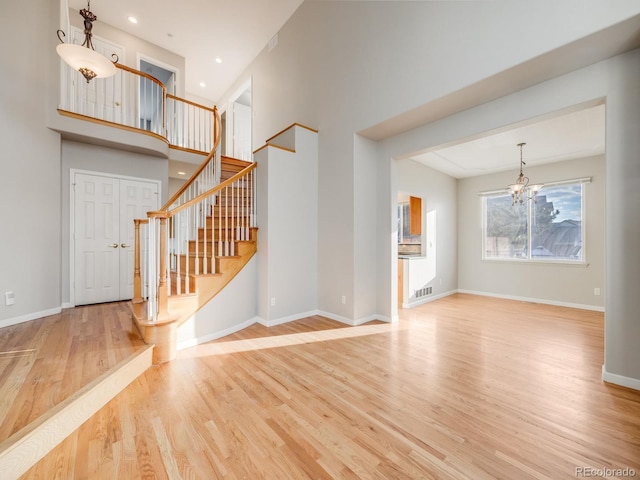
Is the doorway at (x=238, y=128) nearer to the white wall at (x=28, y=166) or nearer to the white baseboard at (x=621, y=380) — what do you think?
the white wall at (x=28, y=166)

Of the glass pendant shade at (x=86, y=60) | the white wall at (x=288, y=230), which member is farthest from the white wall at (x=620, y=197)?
the glass pendant shade at (x=86, y=60)

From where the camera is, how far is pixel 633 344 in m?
2.19

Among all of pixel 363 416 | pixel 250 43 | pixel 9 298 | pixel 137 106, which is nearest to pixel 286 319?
pixel 363 416

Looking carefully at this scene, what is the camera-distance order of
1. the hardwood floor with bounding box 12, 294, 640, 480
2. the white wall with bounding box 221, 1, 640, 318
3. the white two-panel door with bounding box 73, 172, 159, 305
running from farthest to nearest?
the white two-panel door with bounding box 73, 172, 159, 305 → the white wall with bounding box 221, 1, 640, 318 → the hardwood floor with bounding box 12, 294, 640, 480

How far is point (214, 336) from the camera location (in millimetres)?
3342

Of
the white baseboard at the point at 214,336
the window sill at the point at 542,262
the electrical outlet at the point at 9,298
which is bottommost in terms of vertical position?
the white baseboard at the point at 214,336

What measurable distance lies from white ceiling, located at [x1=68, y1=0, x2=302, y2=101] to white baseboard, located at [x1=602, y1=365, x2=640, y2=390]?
680 cm

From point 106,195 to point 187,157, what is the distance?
5.45 feet

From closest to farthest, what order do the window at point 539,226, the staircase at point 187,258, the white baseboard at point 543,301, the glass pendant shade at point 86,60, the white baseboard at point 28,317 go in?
the glass pendant shade at point 86,60, the staircase at point 187,258, the white baseboard at point 28,317, the white baseboard at point 543,301, the window at point 539,226

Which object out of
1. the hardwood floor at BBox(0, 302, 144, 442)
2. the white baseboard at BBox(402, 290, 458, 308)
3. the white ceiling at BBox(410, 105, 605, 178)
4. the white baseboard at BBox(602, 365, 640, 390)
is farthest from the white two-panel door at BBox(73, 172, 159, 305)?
the white baseboard at BBox(602, 365, 640, 390)

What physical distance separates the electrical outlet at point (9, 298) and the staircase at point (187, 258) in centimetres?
149

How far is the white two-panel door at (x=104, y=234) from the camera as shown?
14.6ft

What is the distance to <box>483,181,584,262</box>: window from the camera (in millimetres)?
5242

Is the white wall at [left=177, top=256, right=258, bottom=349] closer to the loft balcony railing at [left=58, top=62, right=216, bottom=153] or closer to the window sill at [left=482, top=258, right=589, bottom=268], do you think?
the loft balcony railing at [left=58, top=62, right=216, bottom=153]
